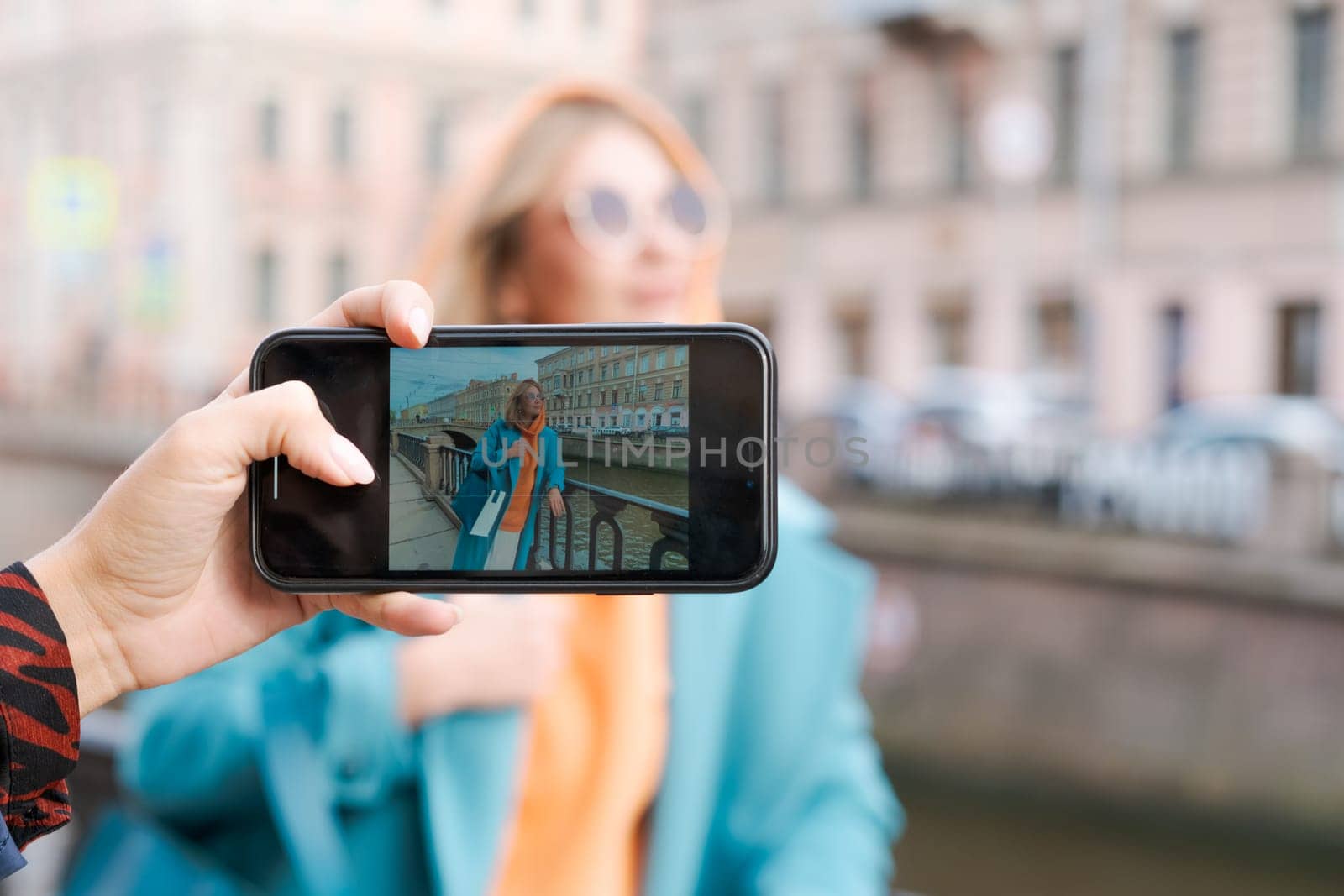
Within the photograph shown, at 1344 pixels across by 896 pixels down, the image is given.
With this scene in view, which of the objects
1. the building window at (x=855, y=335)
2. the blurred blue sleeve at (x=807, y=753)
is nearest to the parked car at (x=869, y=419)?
the building window at (x=855, y=335)

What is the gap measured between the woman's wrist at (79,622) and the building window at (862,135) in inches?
830

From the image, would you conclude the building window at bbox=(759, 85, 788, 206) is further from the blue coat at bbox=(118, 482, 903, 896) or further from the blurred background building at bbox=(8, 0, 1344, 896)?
the blue coat at bbox=(118, 482, 903, 896)

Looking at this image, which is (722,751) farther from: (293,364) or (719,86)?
(719,86)

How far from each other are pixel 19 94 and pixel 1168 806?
20553 millimetres

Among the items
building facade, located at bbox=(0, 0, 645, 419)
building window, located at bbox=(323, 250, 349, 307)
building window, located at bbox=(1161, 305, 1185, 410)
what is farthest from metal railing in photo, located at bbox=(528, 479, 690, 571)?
building window, located at bbox=(323, 250, 349, 307)

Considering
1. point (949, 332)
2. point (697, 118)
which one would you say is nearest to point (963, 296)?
point (949, 332)

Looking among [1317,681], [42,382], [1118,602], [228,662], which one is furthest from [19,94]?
[228,662]

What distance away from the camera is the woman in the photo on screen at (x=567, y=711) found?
1.49 m

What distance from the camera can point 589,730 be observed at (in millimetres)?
1592

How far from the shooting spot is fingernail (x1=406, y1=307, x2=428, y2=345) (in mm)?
916

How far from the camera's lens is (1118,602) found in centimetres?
1111

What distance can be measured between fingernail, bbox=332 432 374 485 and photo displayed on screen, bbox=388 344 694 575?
2 centimetres

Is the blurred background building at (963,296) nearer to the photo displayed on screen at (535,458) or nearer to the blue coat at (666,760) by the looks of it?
the blue coat at (666,760)

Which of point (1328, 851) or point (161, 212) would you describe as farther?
point (161, 212)
